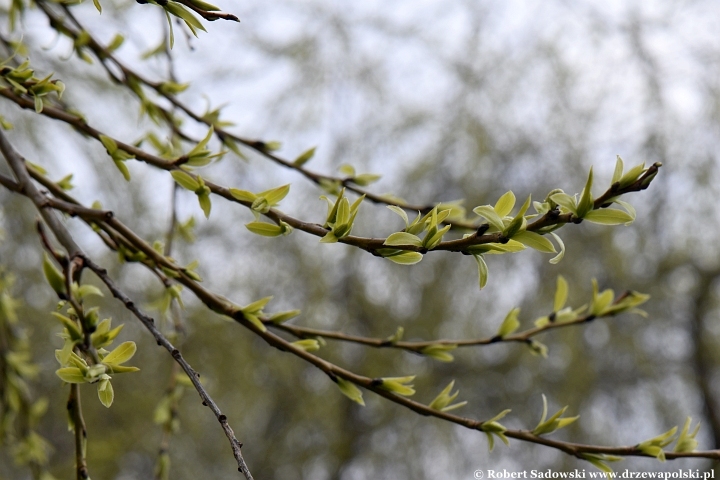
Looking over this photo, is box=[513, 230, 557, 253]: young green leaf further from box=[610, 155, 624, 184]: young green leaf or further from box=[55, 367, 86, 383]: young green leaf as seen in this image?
box=[55, 367, 86, 383]: young green leaf

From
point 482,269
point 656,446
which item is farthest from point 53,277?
point 656,446

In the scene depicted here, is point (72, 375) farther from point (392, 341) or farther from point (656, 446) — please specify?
point (656, 446)

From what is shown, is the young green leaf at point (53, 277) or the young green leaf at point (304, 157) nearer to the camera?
the young green leaf at point (53, 277)

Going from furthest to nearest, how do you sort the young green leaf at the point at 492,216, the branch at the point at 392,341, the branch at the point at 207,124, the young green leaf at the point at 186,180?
the branch at the point at 207,124 < the branch at the point at 392,341 < the young green leaf at the point at 186,180 < the young green leaf at the point at 492,216

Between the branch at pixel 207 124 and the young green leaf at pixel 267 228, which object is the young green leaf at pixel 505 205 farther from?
the branch at pixel 207 124

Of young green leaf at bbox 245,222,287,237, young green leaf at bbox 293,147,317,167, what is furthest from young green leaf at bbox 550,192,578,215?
young green leaf at bbox 293,147,317,167

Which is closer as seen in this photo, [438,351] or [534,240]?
[534,240]

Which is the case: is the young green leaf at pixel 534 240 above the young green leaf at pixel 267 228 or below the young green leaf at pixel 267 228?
above

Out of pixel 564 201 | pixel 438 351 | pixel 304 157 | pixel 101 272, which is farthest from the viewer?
pixel 304 157

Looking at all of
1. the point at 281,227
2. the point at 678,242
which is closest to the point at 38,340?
the point at 281,227

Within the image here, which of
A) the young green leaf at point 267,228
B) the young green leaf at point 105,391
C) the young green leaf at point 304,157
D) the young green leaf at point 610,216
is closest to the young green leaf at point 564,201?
the young green leaf at point 610,216

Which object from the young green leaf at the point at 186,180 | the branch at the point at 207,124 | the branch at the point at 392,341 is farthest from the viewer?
Answer: the branch at the point at 207,124

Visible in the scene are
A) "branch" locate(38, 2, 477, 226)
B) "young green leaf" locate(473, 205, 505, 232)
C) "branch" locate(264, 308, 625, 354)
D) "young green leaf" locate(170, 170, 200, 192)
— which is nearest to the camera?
"young green leaf" locate(473, 205, 505, 232)

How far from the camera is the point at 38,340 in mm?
1989
